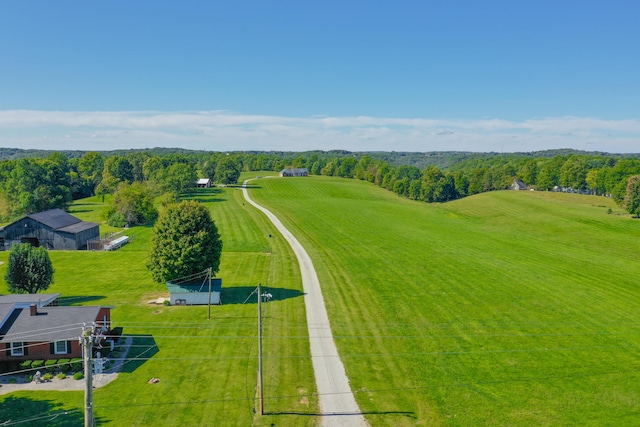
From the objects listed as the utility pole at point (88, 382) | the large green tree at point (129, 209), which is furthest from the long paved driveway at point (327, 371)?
the large green tree at point (129, 209)

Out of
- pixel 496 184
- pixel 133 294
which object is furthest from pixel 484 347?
pixel 496 184

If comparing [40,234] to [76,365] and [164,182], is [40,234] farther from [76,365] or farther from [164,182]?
[164,182]

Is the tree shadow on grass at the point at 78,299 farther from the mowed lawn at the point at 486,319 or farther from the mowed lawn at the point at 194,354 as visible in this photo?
the mowed lawn at the point at 486,319

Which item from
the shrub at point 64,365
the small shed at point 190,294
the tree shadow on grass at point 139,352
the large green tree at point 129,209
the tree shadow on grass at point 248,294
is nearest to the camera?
the shrub at point 64,365

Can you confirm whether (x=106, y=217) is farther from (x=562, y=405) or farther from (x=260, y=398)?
(x=562, y=405)

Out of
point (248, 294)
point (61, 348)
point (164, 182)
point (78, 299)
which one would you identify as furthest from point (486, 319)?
point (164, 182)

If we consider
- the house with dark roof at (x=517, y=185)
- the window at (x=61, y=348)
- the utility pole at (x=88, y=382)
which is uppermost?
the house with dark roof at (x=517, y=185)
